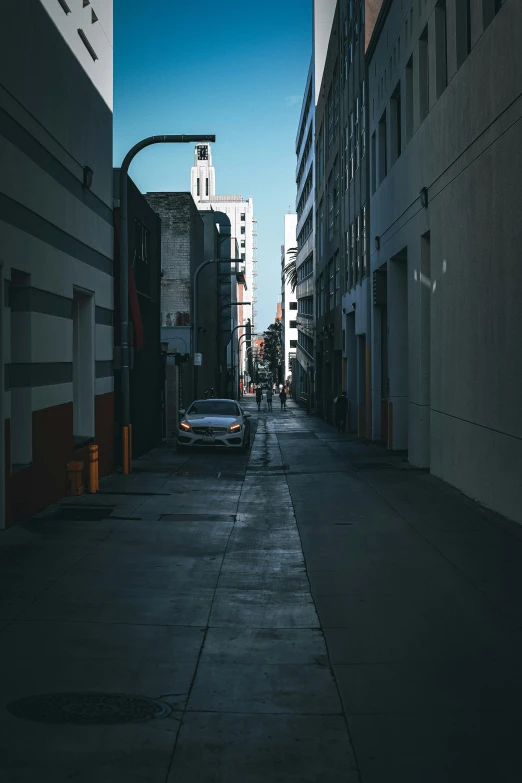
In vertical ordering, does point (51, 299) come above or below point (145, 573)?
above

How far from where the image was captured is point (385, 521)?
12266 millimetres

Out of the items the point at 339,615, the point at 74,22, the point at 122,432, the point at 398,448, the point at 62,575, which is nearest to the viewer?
the point at 339,615

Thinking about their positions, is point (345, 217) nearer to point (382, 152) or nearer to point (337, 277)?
point (337, 277)

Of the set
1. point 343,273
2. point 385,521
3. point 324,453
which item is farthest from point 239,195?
point 385,521

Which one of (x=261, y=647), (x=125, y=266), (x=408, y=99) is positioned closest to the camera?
(x=261, y=647)

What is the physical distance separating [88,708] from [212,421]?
746 inches

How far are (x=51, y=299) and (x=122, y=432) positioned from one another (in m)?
5.31

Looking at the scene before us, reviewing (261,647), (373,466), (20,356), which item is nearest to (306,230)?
(373,466)

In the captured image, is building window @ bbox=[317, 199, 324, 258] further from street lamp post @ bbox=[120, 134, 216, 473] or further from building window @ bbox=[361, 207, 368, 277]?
street lamp post @ bbox=[120, 134, 216, 473]

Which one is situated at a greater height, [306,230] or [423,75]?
[306,230]

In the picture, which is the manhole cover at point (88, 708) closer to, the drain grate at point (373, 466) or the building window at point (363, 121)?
the drain grate at point (373, 466)

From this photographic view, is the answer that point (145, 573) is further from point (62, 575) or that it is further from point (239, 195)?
point (239, 195)

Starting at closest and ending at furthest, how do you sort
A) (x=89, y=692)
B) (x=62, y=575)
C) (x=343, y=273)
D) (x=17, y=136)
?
(x=89, y=692) < (x=62, y=575) < (x=17, y=136) < (x=343, y=273)

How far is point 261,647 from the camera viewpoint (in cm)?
652
